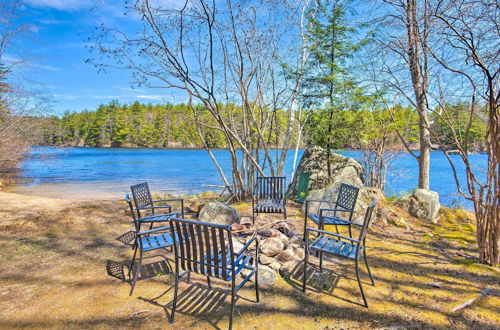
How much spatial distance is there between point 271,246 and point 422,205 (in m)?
4.54

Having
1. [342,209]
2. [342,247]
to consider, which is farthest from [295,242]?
[342,247]

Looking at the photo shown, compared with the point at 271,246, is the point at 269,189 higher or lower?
higher

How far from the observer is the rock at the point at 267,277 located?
293 cm

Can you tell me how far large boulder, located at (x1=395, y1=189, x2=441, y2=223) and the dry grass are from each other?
6.18 ft

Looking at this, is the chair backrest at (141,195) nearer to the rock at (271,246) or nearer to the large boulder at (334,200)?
the rock at (271,246)

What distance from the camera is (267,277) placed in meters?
2.97

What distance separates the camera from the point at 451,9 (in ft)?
10.4

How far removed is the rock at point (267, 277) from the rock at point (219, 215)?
1.86m

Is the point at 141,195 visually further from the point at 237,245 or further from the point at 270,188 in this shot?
the point at 270,188

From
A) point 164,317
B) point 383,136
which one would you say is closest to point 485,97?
point 164,317

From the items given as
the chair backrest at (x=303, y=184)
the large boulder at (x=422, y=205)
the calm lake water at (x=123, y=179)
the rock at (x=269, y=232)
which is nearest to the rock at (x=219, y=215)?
the rock at (x=269, y=232)

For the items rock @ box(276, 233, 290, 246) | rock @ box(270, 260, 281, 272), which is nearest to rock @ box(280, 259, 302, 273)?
rock @ box(270, 260, 281, 272)

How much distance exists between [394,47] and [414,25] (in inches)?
13.5

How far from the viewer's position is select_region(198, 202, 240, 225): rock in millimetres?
4801
